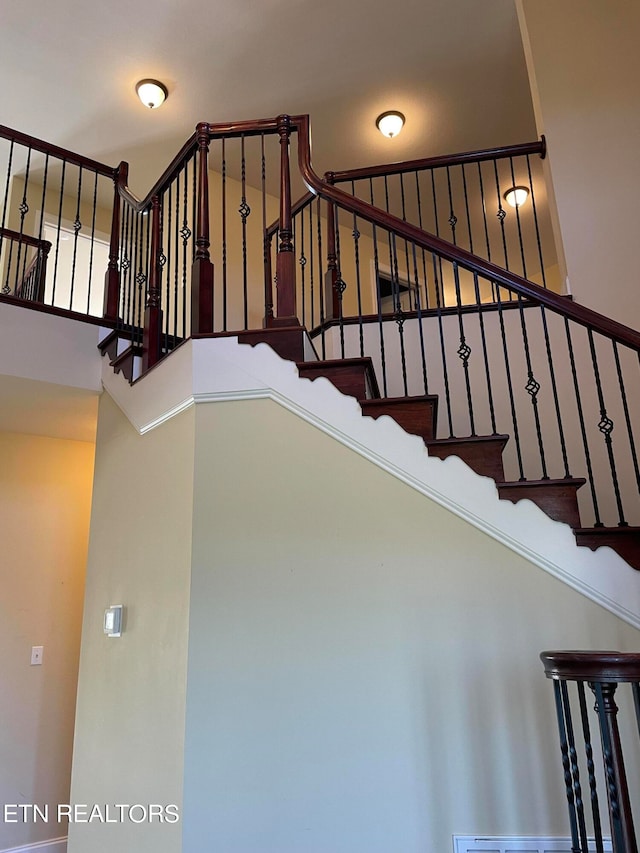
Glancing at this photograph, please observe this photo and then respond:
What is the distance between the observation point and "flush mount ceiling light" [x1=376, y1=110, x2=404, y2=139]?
510 centimetres

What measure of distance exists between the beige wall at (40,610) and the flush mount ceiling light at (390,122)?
3.45m

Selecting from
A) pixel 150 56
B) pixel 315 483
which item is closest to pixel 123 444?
pixel 315 483

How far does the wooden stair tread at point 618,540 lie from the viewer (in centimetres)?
213

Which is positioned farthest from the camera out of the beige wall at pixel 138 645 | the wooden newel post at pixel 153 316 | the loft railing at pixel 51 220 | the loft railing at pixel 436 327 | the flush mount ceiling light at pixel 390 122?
the flush mount ceiling light at pixel 390 122

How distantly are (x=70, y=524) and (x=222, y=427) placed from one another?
203 centimetres

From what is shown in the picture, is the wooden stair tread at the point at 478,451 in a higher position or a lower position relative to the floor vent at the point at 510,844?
higher

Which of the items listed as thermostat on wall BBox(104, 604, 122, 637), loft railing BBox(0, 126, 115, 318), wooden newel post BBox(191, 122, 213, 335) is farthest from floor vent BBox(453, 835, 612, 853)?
loft railing BBox(0, 126, 115, 318)

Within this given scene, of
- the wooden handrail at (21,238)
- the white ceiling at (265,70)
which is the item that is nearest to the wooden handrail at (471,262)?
the wooden handrail at (21,238)

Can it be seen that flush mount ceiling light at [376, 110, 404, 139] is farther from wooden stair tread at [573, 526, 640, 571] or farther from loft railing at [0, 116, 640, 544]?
wooden stair tread at [573, 526, 640, 571]

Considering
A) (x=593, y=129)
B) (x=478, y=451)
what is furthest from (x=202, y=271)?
(x=593, y=129)

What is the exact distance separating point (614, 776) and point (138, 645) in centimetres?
176

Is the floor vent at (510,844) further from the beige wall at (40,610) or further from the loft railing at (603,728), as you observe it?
the beige wall at (40,610)

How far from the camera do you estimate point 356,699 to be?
212cm

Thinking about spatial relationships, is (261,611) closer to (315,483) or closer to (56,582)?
(315,483)
